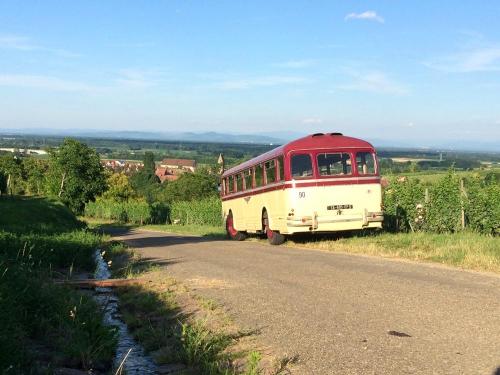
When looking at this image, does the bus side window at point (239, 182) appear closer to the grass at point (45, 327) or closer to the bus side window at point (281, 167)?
the bus side window at point (281, 167)

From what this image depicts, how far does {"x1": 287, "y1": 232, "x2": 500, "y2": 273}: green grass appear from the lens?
38.2 ft

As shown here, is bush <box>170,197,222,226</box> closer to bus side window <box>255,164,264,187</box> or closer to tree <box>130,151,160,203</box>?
bus side window <box>255,164,264,187</box>

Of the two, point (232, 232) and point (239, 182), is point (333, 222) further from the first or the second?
point (232, 232)

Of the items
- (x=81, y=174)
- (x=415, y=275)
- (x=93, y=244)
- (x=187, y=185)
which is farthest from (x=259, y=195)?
(x=187, y=185)

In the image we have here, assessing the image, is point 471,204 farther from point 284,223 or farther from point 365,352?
point 365,352

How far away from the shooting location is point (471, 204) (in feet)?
60.2

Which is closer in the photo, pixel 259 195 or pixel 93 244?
pixel 93 244

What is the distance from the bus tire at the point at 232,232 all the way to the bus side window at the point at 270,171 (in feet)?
19.8

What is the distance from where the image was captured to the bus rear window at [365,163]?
57.0 ft

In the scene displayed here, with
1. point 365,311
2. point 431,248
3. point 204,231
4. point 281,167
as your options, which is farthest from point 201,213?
point 365,311

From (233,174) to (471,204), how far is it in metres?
9.54

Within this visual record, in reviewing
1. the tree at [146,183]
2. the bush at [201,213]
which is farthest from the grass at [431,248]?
the tree at [146,183]

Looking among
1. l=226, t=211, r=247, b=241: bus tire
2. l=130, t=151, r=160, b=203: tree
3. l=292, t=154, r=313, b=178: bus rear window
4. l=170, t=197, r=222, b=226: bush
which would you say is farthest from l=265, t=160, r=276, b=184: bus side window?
l=130, t=151, r=160, b=203: tree

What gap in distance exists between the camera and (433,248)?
13789mm
